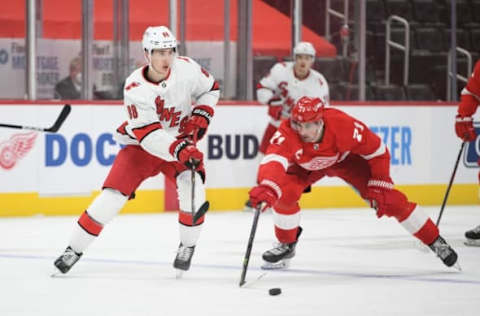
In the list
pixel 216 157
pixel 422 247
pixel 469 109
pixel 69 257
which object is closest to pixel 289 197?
pixel 69 257

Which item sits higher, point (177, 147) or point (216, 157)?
point (177, 147)

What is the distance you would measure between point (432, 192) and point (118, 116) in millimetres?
3003

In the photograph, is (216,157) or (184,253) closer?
(184,253)

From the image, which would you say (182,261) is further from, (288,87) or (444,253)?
(288,87)

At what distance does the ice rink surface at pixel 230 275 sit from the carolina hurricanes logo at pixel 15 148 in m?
0.55

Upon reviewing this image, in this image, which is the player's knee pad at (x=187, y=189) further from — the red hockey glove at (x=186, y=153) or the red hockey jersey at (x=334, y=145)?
the red hockey jersey at (x=334, y=145)

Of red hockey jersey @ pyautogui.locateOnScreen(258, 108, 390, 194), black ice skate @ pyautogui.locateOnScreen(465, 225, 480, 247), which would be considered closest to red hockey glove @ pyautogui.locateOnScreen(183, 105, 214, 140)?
red hockey jersey @ pyautogui.locateOnScreen(258, 108, 390, 194)

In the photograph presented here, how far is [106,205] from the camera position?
5.25 m

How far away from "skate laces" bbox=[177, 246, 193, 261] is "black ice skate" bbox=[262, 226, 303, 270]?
0.40 m

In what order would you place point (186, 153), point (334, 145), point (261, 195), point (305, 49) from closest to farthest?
point (261, 195), point (186, 153), point (334, 145), point (305, 49)

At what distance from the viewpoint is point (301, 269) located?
5.55 meters

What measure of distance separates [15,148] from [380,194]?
13.0 feet

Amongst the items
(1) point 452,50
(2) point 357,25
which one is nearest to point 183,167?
(2) point 357,25

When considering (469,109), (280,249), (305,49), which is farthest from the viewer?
(305,49)
